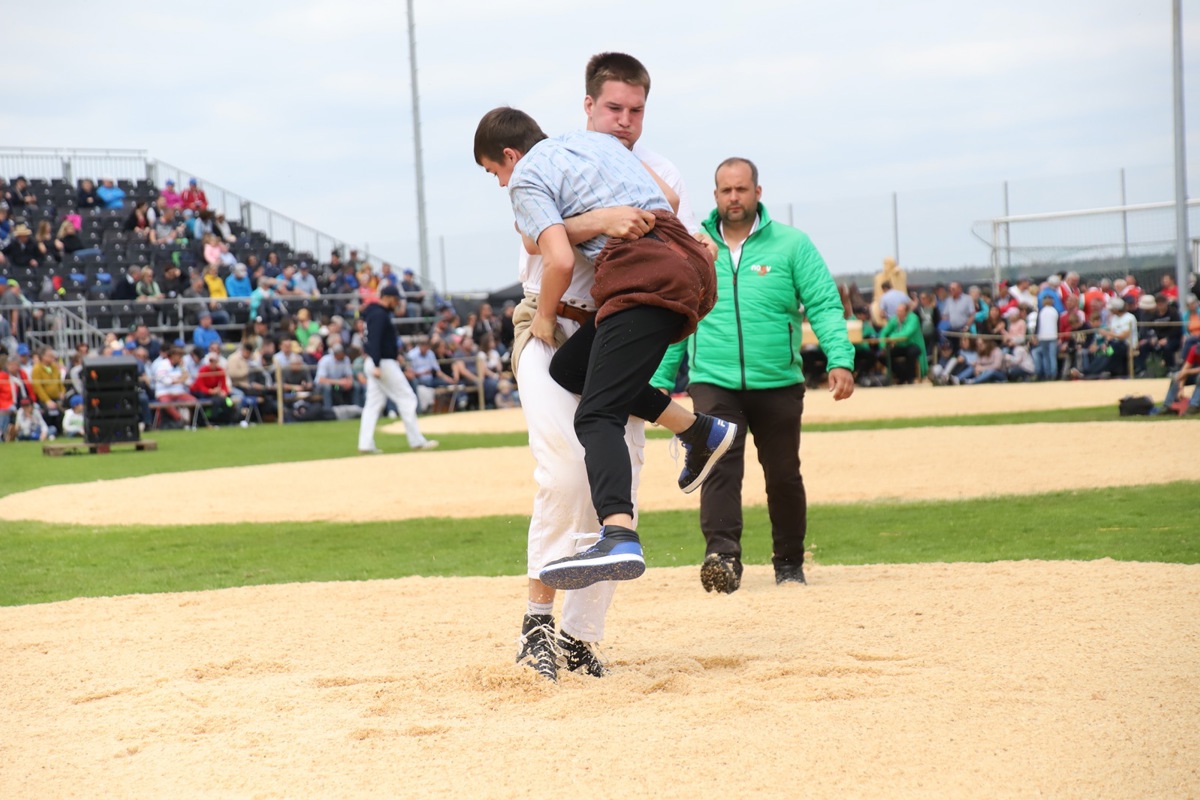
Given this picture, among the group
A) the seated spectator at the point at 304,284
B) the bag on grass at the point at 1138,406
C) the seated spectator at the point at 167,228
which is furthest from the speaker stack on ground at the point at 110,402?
the bag on grass at the point at 1138,406

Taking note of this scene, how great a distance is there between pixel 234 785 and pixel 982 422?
15777mm

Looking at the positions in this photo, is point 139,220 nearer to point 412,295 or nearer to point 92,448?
point 412,295

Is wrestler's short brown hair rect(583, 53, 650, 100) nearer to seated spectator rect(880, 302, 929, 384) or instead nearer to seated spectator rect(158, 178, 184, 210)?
seated spectator rect(880, 302, 929, 384)

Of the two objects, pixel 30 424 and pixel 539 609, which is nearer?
pixel 539 609

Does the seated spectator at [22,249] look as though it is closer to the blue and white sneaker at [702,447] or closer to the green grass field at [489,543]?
the green grass field at [489,543]

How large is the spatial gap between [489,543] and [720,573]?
3140mm

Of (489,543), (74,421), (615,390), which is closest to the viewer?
(615,390)

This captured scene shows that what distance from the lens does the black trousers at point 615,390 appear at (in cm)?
453

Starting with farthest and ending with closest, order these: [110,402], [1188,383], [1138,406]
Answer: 1. [110,402]
2. [1188,383]
3. [1138,406]

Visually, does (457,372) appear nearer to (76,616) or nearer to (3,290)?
(3,290)

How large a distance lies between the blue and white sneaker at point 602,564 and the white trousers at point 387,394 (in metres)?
12.7

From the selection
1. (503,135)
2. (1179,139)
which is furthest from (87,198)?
(503,135)

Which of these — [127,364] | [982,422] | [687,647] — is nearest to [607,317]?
[687,647]

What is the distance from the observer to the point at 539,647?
5027mm
